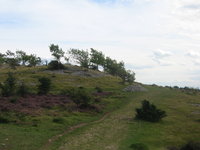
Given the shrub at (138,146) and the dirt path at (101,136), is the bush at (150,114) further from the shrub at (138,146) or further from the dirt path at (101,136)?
the shrub at (138,146)

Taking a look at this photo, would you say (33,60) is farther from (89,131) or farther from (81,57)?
(89,131)

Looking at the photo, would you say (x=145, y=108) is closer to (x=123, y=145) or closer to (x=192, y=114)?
(x=192, y=114)

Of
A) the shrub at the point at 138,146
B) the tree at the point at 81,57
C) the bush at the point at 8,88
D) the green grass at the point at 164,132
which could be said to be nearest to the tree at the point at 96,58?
the tree at the point at 81,57

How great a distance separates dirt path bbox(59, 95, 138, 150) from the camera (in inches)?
984

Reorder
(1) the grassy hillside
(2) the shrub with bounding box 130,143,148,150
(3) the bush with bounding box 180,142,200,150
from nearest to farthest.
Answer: (3) the bush with bounding box 180,142,200,150 → (2) the shrub with bounding box 130,143,148,150 → (1) the grassy hillside

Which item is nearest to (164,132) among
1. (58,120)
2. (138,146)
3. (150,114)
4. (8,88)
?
(150,114)

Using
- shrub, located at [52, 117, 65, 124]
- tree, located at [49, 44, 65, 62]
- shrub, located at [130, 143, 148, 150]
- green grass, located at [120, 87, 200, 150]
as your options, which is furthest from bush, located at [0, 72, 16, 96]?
tree, located at [49, 44, 65, 62]

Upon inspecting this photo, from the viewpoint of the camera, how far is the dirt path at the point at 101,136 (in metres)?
25.0

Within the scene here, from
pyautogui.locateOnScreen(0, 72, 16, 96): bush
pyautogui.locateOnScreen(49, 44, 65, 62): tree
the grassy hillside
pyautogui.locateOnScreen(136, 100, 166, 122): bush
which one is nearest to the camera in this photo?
the grassy hillside

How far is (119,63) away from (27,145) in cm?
14673

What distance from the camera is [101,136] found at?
96.5 ft

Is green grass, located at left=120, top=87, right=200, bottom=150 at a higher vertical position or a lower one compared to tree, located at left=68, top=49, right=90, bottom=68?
lower

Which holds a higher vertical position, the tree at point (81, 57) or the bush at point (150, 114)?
the tree at point (81, 57)

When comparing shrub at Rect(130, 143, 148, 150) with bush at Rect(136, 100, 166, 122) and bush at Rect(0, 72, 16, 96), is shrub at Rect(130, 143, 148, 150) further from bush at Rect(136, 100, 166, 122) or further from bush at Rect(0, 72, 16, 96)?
bush at Rect(0, 72, 16, 96)
